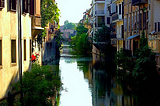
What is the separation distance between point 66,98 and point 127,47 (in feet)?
65.7

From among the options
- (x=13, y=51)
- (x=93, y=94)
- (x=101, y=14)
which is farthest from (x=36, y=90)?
(x=101, y=14)

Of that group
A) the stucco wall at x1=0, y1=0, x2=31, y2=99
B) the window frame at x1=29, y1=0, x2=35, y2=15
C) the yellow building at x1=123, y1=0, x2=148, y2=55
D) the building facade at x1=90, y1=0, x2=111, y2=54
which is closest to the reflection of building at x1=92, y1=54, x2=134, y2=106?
the stucco wall at x1=0, y1=0, x2=31, y2=99

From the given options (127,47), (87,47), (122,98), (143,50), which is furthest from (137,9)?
(87,47)

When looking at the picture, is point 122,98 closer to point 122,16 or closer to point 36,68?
point 36,68

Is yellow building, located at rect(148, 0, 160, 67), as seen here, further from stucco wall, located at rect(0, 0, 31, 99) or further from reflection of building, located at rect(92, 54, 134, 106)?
stucco wall, located at rect(0, 0, 31, 99)

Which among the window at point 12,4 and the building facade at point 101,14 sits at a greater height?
the building facade at point 101,14

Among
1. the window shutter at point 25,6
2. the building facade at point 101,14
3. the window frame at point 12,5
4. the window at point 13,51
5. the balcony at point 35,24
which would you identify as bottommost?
the window at point 13,51

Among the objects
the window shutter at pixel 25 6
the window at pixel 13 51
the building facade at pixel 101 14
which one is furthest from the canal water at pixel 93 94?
the building facade at pixel 101 14

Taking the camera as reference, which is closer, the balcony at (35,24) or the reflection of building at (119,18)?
the balcony at (35,24)

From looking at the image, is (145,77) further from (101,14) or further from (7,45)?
(101,14)

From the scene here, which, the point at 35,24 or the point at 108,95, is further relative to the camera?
the point at 108,95

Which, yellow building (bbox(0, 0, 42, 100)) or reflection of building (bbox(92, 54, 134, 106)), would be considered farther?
reflection of building (bbox(92, 54, 134, 106))

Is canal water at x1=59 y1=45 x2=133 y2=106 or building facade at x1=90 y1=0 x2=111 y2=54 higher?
building facade at x1=90 y1=0 x2=111 y2=54

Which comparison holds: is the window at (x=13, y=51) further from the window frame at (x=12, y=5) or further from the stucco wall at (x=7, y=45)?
the window frame at (x=12, y=5)
